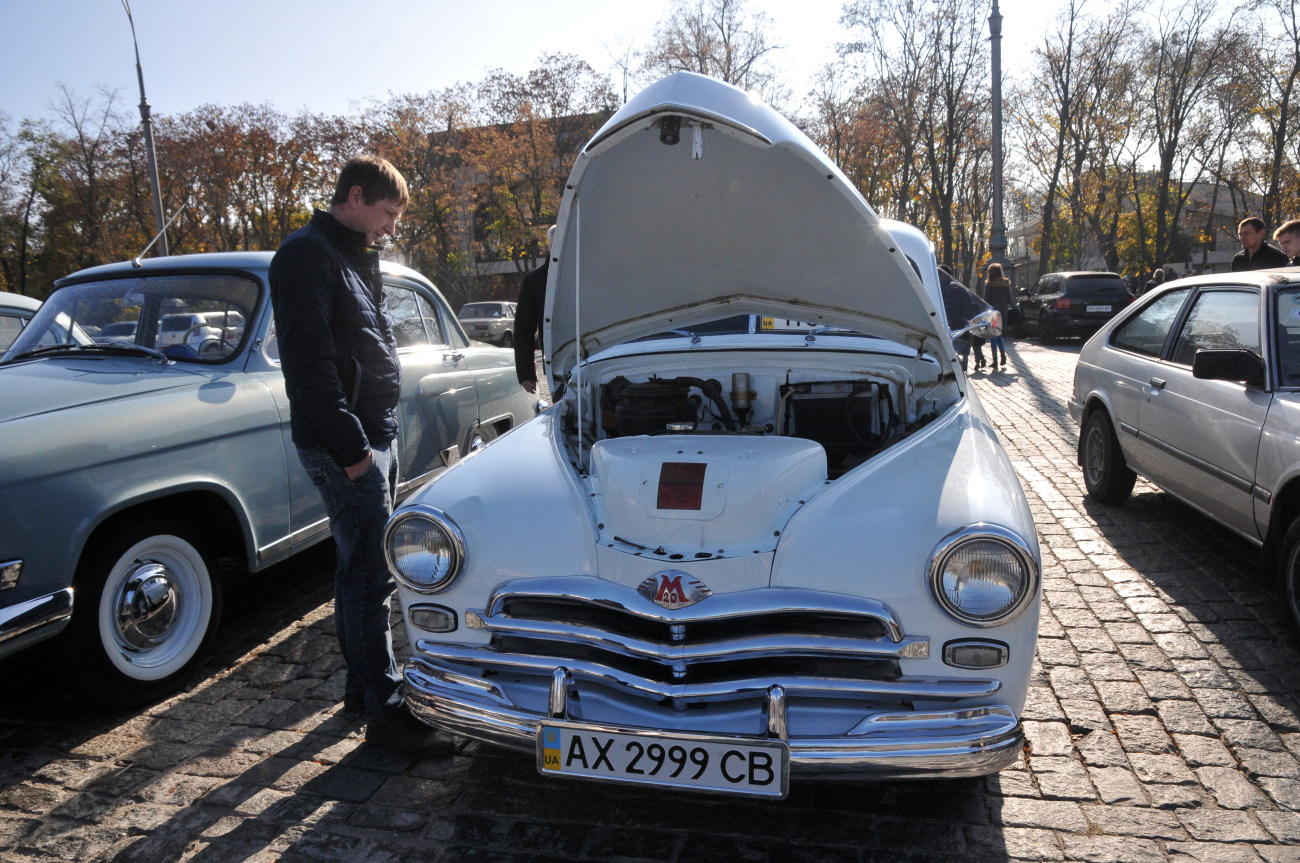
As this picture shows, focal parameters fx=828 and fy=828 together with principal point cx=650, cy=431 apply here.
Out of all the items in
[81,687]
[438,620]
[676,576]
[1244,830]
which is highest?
[676,576]

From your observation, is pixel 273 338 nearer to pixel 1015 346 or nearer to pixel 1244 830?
pixel 1244 830

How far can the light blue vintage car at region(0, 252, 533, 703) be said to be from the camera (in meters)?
2.86

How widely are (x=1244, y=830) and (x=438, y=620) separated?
2425mm

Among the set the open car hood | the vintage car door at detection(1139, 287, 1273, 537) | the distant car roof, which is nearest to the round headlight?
the open car hood

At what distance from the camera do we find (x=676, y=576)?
7.57 feet

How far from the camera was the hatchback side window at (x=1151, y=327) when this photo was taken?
16.6 ft

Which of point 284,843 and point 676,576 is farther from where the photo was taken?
point 284,843

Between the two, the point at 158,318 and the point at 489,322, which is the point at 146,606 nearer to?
the point at 158,318

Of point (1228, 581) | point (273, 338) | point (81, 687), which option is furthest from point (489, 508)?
point (1228, 581)

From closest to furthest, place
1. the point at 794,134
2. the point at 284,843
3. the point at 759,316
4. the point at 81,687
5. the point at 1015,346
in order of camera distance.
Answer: the point at 284,843 → the point at 794,134 → the point at 81,687 → the point at 759,316 → the point at 1015,346

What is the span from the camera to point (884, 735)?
208 cm

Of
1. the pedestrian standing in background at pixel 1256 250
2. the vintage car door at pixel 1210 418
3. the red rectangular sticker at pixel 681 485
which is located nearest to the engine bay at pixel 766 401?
→ the red rectangular sticker at pixel 681 485

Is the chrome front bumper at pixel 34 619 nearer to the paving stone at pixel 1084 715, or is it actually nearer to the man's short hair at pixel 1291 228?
the paving stone at pixel 1084 715

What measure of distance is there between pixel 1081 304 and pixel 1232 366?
16410 millimetres
